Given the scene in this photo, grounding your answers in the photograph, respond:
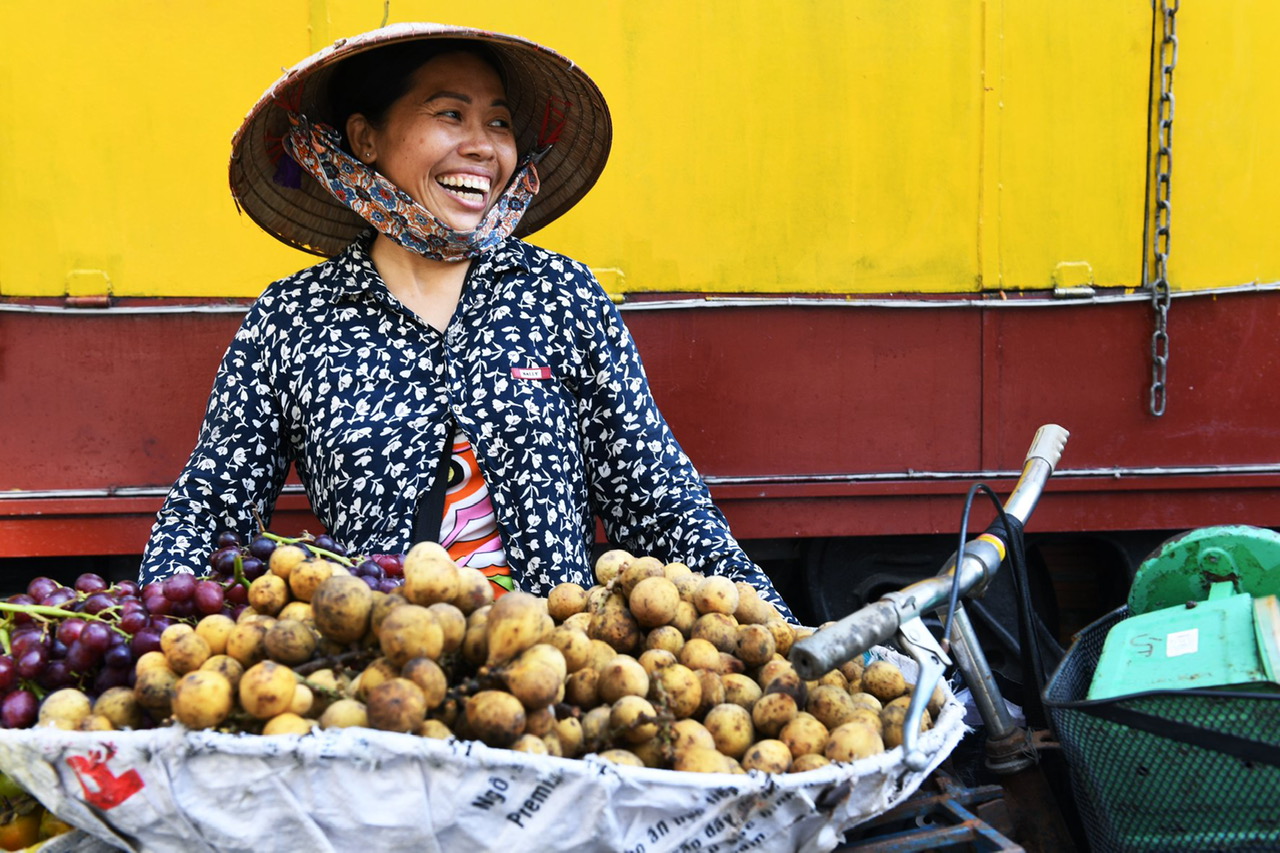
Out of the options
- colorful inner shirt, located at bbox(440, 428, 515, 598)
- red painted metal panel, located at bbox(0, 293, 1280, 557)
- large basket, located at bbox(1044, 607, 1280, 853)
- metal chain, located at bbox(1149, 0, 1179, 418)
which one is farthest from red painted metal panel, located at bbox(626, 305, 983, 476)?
large basket, located at bbox(1044, 607, 1280, 853)

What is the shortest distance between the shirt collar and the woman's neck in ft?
0.11

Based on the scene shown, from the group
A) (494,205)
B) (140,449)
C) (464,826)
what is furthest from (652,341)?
(464,826)

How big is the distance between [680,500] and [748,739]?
81cm

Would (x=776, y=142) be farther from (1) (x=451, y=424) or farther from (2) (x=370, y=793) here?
(2) (x=370, y=793)

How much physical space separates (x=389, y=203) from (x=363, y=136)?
21cm

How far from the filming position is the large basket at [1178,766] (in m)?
1.29

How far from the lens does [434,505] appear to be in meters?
1.96

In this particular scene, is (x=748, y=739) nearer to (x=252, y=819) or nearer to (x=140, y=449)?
(x=252, y=819)

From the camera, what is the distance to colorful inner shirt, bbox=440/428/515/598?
1994 millimetres

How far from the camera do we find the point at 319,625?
1.21 metres

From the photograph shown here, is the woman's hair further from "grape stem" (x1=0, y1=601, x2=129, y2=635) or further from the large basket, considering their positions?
the large basket

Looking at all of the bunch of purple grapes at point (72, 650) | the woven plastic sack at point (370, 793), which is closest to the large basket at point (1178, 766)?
the woven plastic sack at point (370, 793)

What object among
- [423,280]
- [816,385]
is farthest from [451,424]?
[816,385]

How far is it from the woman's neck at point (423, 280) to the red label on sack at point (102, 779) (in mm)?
1150
